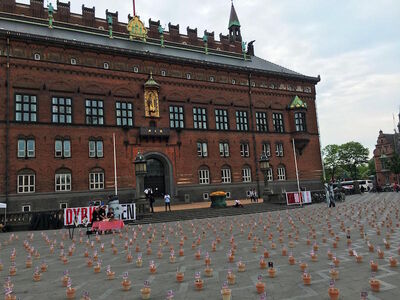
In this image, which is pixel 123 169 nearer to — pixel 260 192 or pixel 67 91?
pixel 67 91

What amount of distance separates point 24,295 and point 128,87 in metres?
31.0

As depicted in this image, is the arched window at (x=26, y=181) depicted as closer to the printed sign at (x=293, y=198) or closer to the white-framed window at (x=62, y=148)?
the white-framed window at (x=62, y=148)

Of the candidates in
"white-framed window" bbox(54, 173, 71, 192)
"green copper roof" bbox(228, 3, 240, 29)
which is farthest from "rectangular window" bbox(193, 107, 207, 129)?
"green copper roof" bbox(228, 3, 240, 29)

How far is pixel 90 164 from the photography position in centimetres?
3244

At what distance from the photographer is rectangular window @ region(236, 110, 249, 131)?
4296 cm

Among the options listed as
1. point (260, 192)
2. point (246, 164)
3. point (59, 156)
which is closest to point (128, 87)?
point (59, 156)

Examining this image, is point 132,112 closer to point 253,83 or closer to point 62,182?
point 62,182

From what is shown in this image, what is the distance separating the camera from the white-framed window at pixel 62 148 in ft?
102

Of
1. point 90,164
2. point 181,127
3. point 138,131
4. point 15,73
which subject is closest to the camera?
point 15,73

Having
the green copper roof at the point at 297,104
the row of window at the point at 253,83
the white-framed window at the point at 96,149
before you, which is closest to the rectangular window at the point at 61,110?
the white-framed window at the point at 96,149

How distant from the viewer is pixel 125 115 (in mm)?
35344

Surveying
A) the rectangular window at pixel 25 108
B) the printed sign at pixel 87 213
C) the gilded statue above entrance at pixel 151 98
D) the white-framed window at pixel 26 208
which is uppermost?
the gilded statue above entrance at pixel 151 98

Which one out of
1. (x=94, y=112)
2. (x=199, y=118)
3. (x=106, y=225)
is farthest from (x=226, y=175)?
(x=106, y=225)

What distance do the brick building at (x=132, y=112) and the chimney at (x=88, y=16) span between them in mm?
123
